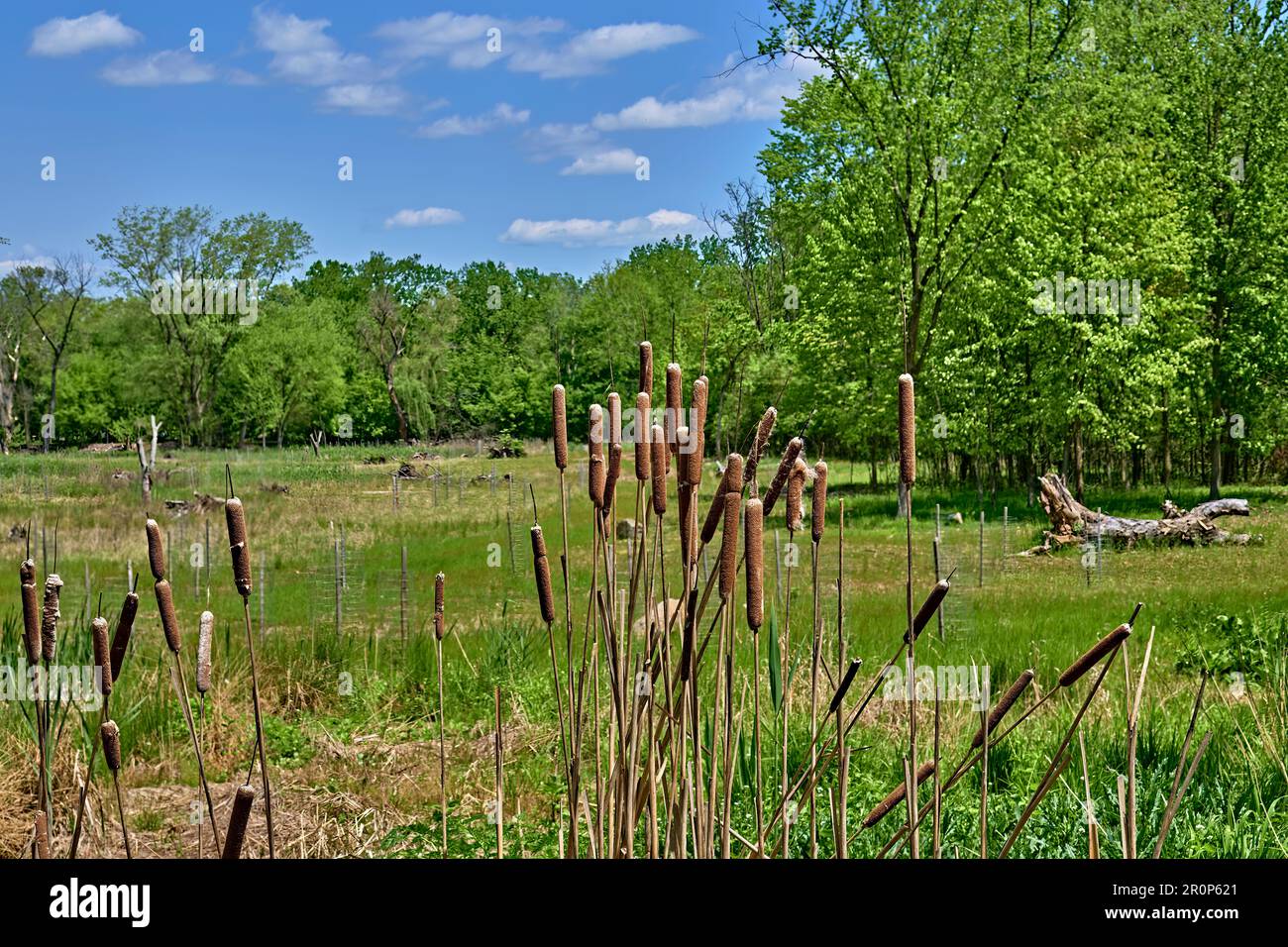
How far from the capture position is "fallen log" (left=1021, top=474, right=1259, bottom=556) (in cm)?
1408

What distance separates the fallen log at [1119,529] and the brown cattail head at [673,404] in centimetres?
1329

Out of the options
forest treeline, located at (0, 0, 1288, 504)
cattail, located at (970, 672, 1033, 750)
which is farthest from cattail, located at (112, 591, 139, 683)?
forest treeline, located at (0, 0, 1288, 504)

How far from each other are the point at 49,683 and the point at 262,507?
807 inches

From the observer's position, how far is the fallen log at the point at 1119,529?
46.2 feet

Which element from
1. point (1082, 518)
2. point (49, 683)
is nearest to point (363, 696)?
point (49, 683)

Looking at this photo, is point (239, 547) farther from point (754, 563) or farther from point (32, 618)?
point (754, 563)

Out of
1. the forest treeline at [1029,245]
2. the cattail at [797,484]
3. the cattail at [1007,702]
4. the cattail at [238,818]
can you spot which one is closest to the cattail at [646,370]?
the cattail at [797,484]

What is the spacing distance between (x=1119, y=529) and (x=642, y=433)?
14365 millimetres

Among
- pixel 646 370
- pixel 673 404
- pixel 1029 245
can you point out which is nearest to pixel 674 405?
pixel 673 404

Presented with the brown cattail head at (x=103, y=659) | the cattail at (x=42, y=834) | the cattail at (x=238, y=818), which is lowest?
the cattail at (x=42, y=834)

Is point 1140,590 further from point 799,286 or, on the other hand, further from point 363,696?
point 799,286

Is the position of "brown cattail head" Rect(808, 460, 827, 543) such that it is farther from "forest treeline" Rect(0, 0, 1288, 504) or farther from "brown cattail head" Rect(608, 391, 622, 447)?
"forest treeline" Rect(0, 0, 1288, 504)

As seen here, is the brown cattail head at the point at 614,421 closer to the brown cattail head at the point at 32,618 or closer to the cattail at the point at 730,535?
the cattail at the point at 730,535


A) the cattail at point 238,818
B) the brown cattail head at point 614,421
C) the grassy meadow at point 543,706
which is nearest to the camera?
the cattail at point 238,818
